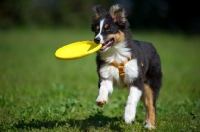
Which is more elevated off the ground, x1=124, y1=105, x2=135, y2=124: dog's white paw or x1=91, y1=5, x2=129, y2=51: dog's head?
x1=91, y1=5, x2=129, y2=51: dog's head

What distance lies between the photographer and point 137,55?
6176 millimetres

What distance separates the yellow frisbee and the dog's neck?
0.25 metres

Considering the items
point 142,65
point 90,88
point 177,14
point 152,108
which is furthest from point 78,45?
point 177,14

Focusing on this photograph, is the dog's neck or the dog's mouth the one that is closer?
the dog's mouth

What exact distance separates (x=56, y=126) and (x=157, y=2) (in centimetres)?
2451

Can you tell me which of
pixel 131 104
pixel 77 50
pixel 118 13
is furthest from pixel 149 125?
pixel 118 13

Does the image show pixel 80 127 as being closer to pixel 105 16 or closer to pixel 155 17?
pixel 105 16

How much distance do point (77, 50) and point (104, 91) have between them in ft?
3.37

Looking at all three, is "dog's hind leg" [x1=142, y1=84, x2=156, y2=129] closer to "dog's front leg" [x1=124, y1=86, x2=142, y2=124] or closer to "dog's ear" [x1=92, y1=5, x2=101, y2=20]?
"dog's front leg" [x1=124, y1=86, x2=142, y2=124]

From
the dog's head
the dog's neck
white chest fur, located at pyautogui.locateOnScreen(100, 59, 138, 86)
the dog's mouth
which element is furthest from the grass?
the dog's head

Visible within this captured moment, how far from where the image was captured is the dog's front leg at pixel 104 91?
5.53 m

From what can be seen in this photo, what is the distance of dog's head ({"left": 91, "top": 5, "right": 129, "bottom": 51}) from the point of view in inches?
235

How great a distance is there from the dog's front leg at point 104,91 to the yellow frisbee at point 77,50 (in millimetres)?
584

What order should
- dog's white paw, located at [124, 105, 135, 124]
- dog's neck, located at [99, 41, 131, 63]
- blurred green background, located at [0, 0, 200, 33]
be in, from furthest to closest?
blurred green background, located at [0, 0, 200, 33]
dog's neck, located at [99, 41, 131, 63]
dog's white paw, located at [124, 105, 135, 124]
